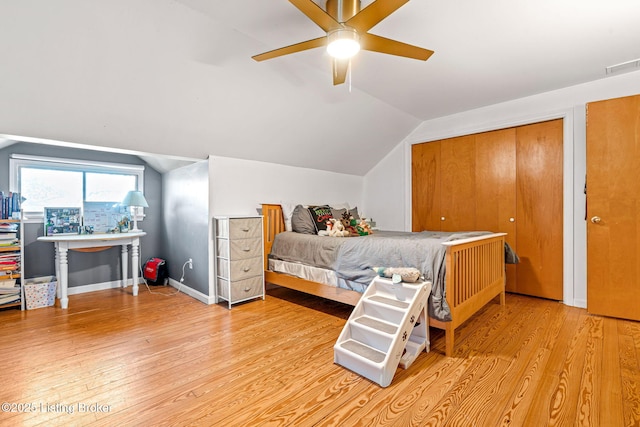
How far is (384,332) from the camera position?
6.29 ft

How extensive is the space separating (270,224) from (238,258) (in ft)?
2.15

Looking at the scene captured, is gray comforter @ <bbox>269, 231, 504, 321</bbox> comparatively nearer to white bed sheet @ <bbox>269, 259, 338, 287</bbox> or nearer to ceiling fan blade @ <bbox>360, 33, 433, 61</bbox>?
white bed sheet @ <bbox>269, 259, 338, 287</bbox>

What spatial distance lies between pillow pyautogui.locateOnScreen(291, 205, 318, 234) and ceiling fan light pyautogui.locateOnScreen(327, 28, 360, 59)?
206 centimetres

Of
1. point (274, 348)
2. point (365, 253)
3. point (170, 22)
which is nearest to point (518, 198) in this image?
point (365, 253)

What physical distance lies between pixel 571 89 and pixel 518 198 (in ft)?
4.02

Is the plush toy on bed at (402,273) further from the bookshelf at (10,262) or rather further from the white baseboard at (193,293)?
the bookshelf at (10,262)

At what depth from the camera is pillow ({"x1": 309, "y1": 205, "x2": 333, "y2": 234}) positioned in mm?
3506

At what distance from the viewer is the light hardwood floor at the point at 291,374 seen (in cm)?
148

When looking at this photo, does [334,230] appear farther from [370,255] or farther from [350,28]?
[350,28]

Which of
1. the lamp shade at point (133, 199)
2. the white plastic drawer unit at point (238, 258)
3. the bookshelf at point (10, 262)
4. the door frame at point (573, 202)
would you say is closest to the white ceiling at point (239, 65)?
the door frame at point (573, 202)

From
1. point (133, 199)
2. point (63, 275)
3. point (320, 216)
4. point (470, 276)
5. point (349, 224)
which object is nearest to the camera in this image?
point (470, 276)

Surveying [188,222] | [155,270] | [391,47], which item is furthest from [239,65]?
[155,270]

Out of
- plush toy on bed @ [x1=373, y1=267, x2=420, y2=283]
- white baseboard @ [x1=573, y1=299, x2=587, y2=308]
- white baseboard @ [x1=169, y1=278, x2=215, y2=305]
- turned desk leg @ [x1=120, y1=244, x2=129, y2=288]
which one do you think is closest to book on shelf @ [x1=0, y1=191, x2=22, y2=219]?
turned desk leg @ [x1=120, y1=244, x2=129, y2=288]

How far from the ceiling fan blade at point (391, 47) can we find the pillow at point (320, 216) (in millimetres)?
2051
